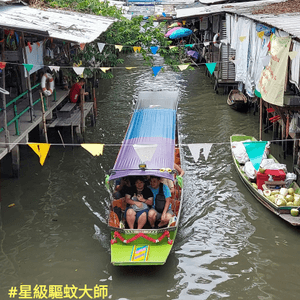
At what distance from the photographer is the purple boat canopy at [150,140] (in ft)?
28.1

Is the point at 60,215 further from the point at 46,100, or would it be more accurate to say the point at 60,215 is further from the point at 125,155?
the point at 46,100

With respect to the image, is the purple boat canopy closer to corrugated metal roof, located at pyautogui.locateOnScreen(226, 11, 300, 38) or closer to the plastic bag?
the plastic bag

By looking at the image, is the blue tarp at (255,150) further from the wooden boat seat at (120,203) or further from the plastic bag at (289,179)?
the wooden boat seat at (120,203)

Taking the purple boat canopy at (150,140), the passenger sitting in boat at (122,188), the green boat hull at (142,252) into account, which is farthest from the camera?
the passenger sitting in boat at (122,188)

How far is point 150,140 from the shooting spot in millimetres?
10750

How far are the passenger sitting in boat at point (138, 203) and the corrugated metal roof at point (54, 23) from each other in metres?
3.92

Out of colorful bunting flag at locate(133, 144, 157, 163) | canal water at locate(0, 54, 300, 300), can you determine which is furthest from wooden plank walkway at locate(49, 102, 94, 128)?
colorful bunting flag at locate(133, 144, 157, 163)

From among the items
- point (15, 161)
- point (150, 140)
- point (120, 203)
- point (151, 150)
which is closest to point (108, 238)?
point (120, 203)

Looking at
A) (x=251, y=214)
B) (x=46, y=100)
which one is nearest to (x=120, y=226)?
(x=251, y=214)

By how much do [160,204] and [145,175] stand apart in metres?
0.68

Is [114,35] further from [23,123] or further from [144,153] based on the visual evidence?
[144,153]

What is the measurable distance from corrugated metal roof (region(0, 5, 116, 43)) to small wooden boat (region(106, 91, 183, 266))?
2847 millimetres

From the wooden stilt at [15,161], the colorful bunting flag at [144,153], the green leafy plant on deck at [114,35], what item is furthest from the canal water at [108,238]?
the green leafy plant on deck at [114,35]

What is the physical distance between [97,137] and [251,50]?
627cm
